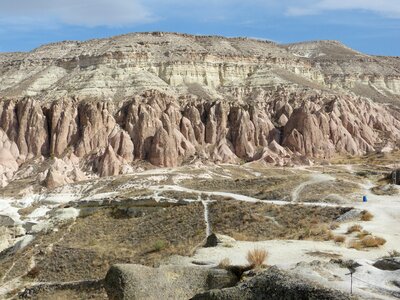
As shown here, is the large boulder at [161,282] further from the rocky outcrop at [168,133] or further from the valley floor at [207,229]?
the rocky outcrop at [168,133]

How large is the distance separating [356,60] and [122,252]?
12552 cm

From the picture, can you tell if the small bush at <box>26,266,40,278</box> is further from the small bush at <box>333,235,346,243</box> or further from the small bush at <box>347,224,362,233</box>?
the small bush at <box>347,224,362,233</box>

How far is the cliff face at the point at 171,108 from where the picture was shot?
74.1 meters

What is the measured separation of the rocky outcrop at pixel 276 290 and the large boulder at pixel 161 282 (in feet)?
9.38

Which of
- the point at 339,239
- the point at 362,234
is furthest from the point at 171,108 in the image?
the point at 339,239

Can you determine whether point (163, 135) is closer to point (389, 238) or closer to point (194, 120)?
point (194, 120)

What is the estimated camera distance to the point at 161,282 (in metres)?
14.0

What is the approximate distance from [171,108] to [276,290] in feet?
237

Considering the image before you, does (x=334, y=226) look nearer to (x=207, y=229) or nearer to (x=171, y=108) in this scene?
(x=207, y=229)

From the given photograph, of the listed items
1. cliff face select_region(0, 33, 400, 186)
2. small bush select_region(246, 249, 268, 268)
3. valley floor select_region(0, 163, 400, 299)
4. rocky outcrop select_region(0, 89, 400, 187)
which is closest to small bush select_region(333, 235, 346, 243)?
valley floor select_region(0, 163, 400, 299)

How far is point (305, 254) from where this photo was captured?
17672 mm

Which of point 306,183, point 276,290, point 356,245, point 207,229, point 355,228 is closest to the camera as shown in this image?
point 276,290

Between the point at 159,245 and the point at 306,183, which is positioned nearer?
the point at 159,245

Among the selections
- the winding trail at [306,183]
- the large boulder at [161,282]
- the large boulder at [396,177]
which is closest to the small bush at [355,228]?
the large boulder at [161,282]
